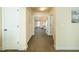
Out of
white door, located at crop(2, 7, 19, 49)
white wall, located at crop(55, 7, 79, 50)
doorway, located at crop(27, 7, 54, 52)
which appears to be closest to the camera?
white door, located at crop(2, 7, 19, 49)

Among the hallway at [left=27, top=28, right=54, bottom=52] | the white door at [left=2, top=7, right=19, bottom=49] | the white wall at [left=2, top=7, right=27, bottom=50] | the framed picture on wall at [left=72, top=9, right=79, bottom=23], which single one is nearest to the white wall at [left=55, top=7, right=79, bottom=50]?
the framed picture on wall at [left=72, top=9, right=79, bottom=23]

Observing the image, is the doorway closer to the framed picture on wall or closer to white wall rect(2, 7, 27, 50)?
white wall rect(2, 7, 27, 50)

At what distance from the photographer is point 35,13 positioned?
834 centimetres

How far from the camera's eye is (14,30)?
14.3ft

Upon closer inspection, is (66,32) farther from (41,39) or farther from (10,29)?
(41,39)

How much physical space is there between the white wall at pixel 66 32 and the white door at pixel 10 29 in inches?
58.2

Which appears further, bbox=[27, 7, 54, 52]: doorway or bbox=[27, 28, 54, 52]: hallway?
bbox=[27, 7, 54, 52]: doorway

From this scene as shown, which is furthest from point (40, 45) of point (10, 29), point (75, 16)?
point (75, 16)

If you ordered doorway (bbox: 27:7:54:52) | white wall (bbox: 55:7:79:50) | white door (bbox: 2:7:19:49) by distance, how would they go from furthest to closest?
doorway (bbox: 27:7:54:52) → white wall (bbox: 55:7:79:50) → white door (bbox: 2:7:19:49)

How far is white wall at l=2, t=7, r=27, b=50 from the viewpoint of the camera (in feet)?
13.6

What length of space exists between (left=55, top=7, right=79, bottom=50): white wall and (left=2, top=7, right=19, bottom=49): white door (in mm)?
1478
